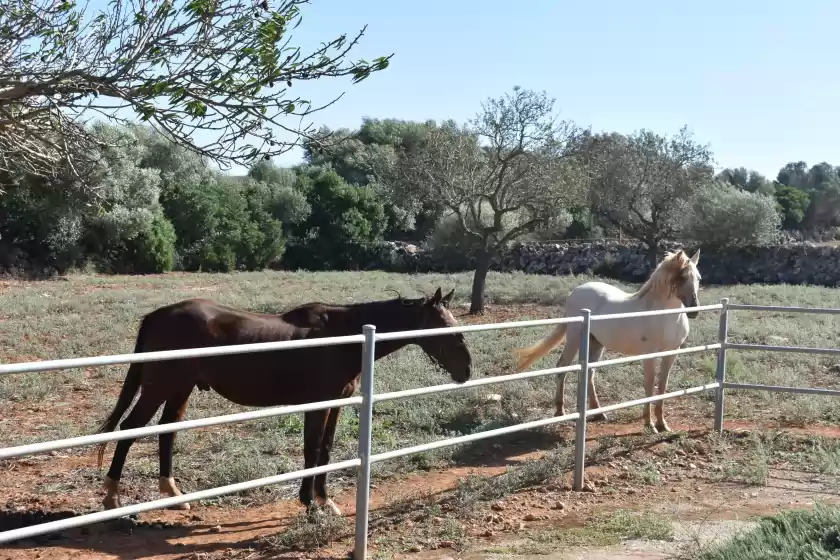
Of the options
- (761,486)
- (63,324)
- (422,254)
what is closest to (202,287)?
(63,324)

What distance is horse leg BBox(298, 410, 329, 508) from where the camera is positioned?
507 centimetres

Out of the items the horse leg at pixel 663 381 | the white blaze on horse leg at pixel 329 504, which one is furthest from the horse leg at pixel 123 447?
the horse leg at pixel 663 381

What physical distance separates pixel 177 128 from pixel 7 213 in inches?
900

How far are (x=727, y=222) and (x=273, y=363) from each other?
91.0ft

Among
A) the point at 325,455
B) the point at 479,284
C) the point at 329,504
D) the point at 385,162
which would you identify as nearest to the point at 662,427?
the point at 325,455

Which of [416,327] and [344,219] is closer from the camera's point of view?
[416,327]

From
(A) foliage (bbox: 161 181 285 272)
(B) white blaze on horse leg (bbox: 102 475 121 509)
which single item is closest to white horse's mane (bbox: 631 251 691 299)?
(B) white blaze on horse leg (bbox: 102 475 121 509)

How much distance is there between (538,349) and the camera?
27.2 feet

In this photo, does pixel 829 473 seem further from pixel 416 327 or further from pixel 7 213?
pixel 7 213

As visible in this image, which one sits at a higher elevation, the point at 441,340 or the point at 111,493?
the point at 441,340

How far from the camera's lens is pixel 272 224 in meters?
32.4

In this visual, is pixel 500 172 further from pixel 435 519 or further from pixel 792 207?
pixel 792 207

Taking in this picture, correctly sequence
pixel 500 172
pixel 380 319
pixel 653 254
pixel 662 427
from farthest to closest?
pixel 653 254 < pixel 500 172 < pixel 662 427 < pixel 380 319

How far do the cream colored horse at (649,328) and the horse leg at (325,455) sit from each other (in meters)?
3.30
